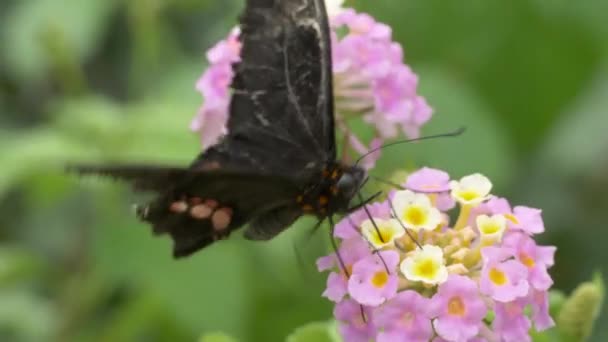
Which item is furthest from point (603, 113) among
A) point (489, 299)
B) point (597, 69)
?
point (489, 299)

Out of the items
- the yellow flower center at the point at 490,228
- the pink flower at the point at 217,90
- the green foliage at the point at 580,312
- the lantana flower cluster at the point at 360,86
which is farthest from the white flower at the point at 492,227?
the pink flower at the point at 217,90

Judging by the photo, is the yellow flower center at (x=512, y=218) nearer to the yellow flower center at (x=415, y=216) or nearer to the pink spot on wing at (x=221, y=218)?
the yellow flower center at (x=415, y=216)

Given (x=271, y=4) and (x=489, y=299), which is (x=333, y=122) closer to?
(x=271, y=4)

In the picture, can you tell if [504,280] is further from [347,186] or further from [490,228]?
[347,186]

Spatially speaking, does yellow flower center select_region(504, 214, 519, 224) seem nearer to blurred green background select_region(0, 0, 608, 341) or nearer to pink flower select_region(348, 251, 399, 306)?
pink flower select_region(348, 251, 399, 306)

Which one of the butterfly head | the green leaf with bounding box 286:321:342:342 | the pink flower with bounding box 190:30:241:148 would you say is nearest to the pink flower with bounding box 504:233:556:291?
the butterfly head

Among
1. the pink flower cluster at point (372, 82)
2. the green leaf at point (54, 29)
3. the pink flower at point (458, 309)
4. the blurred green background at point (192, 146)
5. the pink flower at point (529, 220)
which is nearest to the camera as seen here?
the pink flower at point (458, 309)
